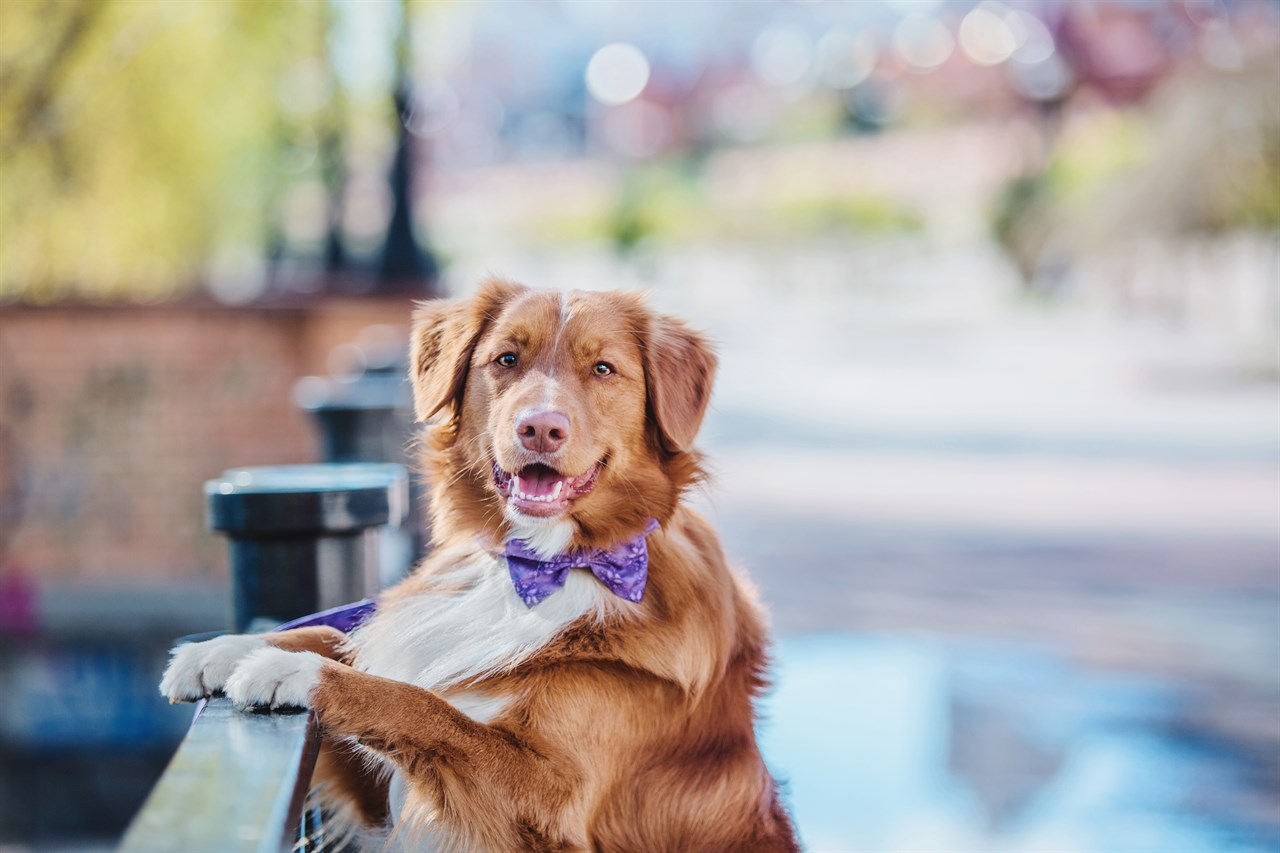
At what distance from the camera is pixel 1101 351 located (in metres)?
26.0

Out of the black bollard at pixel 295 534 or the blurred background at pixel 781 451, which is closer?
the black bollard at pixel 295 534

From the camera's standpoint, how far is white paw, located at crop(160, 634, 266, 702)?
2.10 m

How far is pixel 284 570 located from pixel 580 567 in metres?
1.10

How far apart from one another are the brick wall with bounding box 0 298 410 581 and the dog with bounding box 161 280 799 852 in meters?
6.05

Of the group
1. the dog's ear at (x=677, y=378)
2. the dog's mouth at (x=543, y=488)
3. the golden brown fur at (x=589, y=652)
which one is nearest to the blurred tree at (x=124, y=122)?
the golden brown fur at (x=589, y=652)

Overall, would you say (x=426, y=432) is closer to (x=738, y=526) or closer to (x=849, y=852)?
(x=849, y=852)

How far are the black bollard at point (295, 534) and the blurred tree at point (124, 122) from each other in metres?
6.18

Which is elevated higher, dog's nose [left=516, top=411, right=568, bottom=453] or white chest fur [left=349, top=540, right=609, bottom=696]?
dog's nose [left=516, top=411, right=568, bottom=453]

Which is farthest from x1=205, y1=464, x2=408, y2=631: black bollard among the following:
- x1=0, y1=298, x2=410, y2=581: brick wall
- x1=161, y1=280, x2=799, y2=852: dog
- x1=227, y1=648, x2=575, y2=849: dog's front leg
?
x1=0, y1=298, x2=410, y2=581: brick wall

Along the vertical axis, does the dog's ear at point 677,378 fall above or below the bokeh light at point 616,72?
below

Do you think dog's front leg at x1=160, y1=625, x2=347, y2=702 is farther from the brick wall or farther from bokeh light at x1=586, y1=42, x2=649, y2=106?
bokeh light at x1=586, y1=42, x2=649, y2=106

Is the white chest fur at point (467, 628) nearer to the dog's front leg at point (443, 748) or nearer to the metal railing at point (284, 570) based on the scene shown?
the dog's front leg at point (443, 748)

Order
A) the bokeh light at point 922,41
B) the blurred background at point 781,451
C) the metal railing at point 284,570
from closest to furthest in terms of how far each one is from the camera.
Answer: the metal railing at point 284,570, the blurred background at point 781,451, the bokeh light at point 922,41

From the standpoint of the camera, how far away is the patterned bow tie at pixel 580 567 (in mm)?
2404
